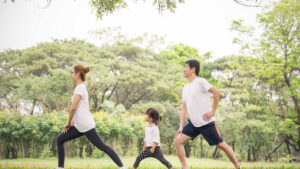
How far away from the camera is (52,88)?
1567 centimetres

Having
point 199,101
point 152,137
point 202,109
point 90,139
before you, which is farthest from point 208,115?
point 90,139

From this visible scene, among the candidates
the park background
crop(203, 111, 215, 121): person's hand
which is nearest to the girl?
crop(203, 111, 215, 121): person's hand

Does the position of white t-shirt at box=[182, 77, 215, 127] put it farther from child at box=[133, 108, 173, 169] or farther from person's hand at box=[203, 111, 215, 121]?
child at box=[133, 108, 173, 169]

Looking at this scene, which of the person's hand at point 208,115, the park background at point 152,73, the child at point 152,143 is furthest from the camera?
the park background at point 152,73

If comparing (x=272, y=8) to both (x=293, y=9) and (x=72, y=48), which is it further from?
(x=72, y=48)

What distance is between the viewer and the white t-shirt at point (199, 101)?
14.4 feet

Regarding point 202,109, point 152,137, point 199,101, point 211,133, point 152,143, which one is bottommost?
point 152,143

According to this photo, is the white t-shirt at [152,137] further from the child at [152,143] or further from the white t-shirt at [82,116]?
the white t-shirt at [82,116]

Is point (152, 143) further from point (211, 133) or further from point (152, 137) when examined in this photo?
point (211, 133)

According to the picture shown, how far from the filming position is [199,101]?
441 cm

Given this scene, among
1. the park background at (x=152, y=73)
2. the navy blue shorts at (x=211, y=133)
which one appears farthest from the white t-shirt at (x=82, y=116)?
the park background at (x=152, y=73)

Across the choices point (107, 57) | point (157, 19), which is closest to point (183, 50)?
point (157, 19)

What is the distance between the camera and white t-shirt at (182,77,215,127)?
4.38 meters

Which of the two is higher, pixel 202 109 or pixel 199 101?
pixel 199 101
